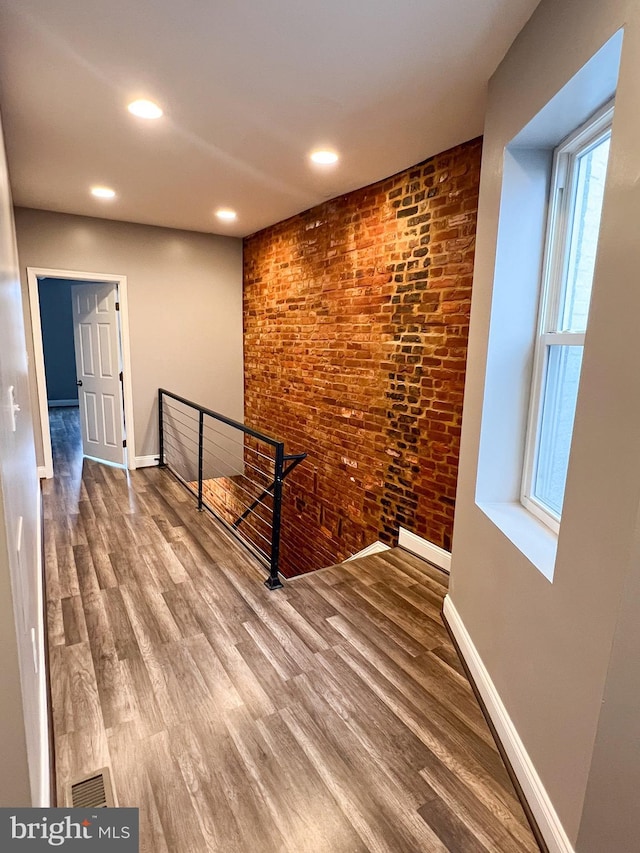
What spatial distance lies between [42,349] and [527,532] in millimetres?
4700

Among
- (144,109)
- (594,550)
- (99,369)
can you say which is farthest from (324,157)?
(99,369)

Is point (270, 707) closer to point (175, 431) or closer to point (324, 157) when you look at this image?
point (324, 157)

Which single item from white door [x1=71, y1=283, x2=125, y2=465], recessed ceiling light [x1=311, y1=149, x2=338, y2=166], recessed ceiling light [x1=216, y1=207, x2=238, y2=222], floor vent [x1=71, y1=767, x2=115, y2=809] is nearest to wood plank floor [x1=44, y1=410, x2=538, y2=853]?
floor vent [x1=71, y1=767, x2=115, y2=809]

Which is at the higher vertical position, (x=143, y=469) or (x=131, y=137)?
(x=131, y=137)

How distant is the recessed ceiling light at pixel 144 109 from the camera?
2211 millimetres

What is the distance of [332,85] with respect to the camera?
6.73 ft

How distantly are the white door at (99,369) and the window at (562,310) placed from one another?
168 inches

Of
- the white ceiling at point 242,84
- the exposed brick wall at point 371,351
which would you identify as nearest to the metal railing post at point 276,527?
the exposed brick wall at point 371,351

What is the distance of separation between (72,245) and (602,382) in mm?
4810

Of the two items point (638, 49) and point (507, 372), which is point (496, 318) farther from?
point (638, 49)

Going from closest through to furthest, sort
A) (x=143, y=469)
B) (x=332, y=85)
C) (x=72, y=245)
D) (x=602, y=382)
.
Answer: (x=602, y=382) < (x=332, y=85) < (x=72, y=245) < (x=143, y=469)

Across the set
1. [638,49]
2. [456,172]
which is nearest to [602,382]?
[638,49]

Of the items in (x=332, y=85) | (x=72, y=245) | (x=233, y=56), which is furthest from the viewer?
(x=72, y=245)

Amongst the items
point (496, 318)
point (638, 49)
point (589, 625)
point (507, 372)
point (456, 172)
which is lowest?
point (589, 625)
